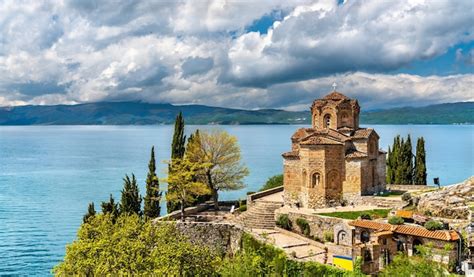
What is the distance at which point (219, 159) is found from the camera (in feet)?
146

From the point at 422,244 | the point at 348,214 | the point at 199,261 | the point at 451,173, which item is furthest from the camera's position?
the point at 451,173

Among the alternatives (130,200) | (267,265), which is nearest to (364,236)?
(267,265)

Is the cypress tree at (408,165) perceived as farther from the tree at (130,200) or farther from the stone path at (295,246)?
the tree at (130,200)

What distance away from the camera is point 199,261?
2323cm

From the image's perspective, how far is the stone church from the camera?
37188 mm

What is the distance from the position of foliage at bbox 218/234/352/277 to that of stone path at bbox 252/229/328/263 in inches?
27.5

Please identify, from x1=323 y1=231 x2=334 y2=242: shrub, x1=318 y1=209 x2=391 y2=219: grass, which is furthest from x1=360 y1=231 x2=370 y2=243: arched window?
x1=318 y1=209 x2=391 y2=219: grass

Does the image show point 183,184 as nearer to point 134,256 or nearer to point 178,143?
point 178,143

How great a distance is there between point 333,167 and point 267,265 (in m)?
12.8

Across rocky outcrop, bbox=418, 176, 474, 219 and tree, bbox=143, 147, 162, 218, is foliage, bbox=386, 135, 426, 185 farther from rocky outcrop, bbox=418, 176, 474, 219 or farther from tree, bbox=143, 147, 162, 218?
tree, bbox=143, 147, 162, 218

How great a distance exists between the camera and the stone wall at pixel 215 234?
113 ft

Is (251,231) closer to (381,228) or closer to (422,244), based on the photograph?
(381,228)

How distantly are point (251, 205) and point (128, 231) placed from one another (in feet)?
55.1

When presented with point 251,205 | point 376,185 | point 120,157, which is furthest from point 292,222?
point 120,157
